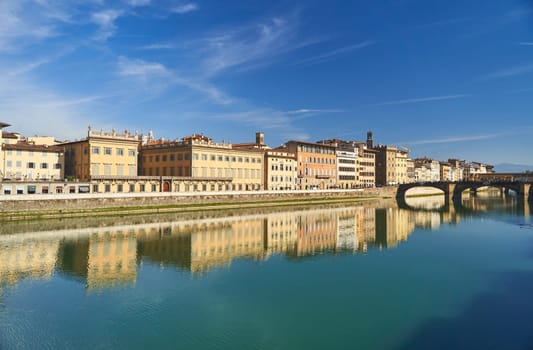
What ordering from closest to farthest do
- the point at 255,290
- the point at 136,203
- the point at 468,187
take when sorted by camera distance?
the point at 255,290 < the point at 136,203 < the point at 468,187

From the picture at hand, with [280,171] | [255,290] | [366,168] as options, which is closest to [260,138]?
[280,171]

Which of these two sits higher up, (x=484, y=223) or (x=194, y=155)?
(x=194, y=155)

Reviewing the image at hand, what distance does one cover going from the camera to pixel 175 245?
33.5 m

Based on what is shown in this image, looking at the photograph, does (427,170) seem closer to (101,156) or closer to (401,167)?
(401,167)

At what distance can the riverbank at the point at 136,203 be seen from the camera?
44.0m

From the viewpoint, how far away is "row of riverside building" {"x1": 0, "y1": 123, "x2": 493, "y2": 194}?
5625cm

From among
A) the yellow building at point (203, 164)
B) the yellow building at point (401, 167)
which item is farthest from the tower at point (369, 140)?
the yellow building at point (203, 164)

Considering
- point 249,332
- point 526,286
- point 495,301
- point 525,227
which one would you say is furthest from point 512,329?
point 525,227

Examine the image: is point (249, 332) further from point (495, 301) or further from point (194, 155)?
point (194, 155)

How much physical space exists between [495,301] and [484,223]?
126 ft

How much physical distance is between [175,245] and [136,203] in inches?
893

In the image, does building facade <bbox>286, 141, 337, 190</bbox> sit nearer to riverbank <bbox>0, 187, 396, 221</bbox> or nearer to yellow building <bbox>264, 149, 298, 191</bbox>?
yellow building <bbox>264, 149, 298, 191</bbox>

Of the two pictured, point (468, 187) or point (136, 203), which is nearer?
point (136, 203)

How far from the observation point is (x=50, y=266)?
2572 centimetres
